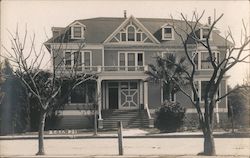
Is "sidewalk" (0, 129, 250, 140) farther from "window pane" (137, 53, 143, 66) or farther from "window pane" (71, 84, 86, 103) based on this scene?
"window pane" (137, 53, 143, 66)

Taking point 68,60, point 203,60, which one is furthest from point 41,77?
point 203,60

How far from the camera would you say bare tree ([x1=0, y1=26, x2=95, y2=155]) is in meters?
17.2

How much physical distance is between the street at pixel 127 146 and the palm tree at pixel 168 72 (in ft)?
6.10

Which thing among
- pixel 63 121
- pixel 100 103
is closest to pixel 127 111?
pixel 100 103

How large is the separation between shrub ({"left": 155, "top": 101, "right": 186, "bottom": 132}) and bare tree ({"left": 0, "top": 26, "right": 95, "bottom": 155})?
2887 mm

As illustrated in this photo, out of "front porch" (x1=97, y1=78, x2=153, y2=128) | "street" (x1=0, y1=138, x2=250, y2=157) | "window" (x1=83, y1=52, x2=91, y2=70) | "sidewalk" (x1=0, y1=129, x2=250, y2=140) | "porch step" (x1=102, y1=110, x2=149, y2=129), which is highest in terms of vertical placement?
"window" (x1=83, y1=52, x2=91, y2=70)

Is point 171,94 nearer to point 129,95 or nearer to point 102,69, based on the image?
point 129,95

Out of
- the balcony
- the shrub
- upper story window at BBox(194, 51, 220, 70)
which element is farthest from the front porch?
upper story window at BBox(194, 51, 220, 70)

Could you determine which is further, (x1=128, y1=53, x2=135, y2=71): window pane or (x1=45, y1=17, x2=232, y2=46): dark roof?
(x1=128, y1=53, x2=135, y2=71): window pane

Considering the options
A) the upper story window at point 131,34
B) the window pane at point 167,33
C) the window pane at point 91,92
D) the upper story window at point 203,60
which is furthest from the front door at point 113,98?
the upper story window at point 203,60

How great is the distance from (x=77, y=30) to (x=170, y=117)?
A: 15.2 feet

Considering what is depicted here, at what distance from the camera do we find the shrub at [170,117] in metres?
19.8

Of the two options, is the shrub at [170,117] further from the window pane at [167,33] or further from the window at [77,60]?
the window at [77,60]

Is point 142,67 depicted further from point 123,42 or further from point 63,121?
point 63,121
